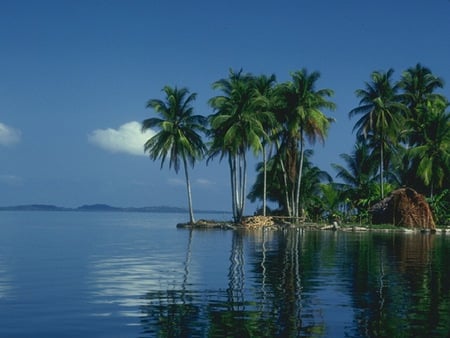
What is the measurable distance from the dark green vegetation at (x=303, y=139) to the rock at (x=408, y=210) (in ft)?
9.41

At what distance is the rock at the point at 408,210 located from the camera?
173ft

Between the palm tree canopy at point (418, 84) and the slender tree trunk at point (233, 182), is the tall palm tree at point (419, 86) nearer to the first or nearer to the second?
the palm tree canopy at point (418, 84)

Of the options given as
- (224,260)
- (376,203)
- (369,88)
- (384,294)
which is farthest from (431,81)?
(384,294)

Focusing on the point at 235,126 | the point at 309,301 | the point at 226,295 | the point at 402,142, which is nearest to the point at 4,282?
the point at 226,295

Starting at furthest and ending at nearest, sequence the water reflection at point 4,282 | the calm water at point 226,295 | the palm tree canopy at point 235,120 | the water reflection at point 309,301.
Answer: the palm tree canopy at point 235,120, the water reflection at point 4,282, the calm water at point 226,295, the water reflection at point 309,301

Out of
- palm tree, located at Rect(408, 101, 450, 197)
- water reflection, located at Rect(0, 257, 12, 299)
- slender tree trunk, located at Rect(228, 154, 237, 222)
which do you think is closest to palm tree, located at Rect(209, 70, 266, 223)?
slender tree trunk, located at Rect(228, 154, 237, 222)

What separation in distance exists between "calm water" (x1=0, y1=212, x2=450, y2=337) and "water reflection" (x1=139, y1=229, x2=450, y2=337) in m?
0.02

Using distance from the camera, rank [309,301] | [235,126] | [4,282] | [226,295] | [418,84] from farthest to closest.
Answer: [418,84], [235,126], [4,282], [226,295], [309,301]

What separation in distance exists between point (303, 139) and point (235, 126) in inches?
308

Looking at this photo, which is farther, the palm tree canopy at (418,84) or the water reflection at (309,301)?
the palm tree canopy at (418,84)

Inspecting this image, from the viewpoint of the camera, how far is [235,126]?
51031mm

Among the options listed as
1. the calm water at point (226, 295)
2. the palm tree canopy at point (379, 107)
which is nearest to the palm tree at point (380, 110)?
the palm tree canopy at point (379, 107)

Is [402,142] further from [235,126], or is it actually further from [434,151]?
[235,126]

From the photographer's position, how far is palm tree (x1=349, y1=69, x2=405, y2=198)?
56500mm
